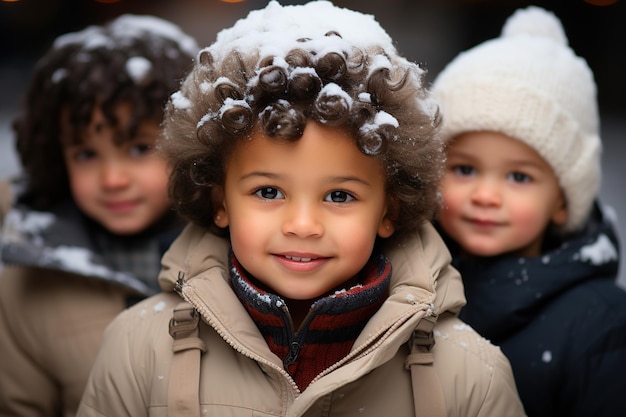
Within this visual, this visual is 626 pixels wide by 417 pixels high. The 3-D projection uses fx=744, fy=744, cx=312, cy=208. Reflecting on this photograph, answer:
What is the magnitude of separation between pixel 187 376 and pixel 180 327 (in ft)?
0.42

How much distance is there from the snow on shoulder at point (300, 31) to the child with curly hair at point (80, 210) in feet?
1.81

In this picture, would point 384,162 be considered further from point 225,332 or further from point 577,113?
point 577,113

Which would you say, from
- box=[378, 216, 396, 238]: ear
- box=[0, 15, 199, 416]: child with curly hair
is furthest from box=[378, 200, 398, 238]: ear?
box=[0, 15, 199, 416]: child with curly hair

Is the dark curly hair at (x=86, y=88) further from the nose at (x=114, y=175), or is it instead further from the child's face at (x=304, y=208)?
the child's face at (x=304, y=208)

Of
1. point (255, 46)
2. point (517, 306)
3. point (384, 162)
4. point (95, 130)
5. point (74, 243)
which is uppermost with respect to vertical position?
point (255, 46)

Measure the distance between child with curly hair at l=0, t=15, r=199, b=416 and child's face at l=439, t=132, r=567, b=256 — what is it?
99 centimetres

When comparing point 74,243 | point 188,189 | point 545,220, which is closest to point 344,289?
point 188,189

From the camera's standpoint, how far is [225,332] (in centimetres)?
180

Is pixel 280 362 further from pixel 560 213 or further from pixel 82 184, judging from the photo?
pixel 560 213

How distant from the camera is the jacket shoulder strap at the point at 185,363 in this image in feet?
5.83

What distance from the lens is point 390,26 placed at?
8.45m

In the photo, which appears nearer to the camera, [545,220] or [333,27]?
[333,27]

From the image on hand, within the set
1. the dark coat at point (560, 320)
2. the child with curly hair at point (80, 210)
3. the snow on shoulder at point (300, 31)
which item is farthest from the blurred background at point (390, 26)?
the snow on shoulder at point (300, 31)

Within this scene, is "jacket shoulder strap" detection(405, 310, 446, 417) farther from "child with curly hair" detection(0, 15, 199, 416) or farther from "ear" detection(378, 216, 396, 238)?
"child with curly hair" detection(0, 15, 199, 416)
